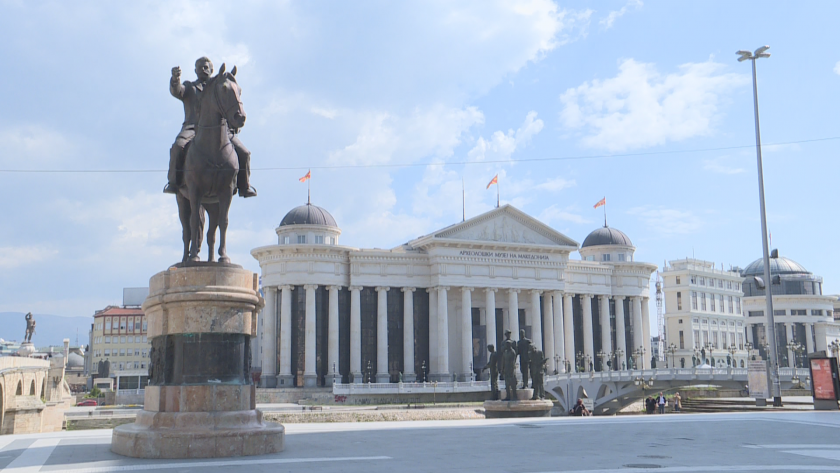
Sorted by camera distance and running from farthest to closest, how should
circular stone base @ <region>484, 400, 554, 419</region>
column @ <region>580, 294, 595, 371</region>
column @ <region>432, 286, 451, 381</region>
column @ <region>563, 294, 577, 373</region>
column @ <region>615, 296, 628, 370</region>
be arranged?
column @ <region>615, 296, 628, 370</region> < column @ <region>580, 294, 595, 371</region> < column @ <region>563, 294, 577, 373</region> < column @ <region>432, 286, 451, 381</region> < circular stone base @ <region>484, 400, 554, 419</region>

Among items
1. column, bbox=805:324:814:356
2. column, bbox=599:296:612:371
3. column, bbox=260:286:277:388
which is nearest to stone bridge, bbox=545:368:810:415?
column, bbox=599:296:612:371

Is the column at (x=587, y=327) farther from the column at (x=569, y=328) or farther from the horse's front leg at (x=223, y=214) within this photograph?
the horse's front leg at (x=223, y=214)

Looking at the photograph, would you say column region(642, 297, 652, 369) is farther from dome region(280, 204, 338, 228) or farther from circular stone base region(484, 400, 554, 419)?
circular stone base region(484, 400, 554, 419)

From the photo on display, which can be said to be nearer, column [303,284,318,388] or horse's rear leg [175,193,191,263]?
horse's rear leg [175,193,191,263]

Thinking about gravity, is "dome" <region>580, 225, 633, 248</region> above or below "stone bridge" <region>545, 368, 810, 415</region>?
above

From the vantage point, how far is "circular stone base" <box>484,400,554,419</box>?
91.7ft

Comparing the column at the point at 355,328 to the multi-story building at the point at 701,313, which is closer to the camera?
the column at the point at 355,328

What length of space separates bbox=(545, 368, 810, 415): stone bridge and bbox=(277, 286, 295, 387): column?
82.0 feet

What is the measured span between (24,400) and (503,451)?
2475 centimetres

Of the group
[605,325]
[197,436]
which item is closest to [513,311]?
[605,325]

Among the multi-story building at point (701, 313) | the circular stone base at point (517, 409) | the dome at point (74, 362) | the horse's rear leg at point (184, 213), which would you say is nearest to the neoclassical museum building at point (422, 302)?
the multi-story building at point (701, 313)

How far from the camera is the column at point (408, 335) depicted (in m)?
77.2

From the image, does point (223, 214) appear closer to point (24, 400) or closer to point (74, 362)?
point (24, 400)

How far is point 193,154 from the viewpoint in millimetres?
14914
